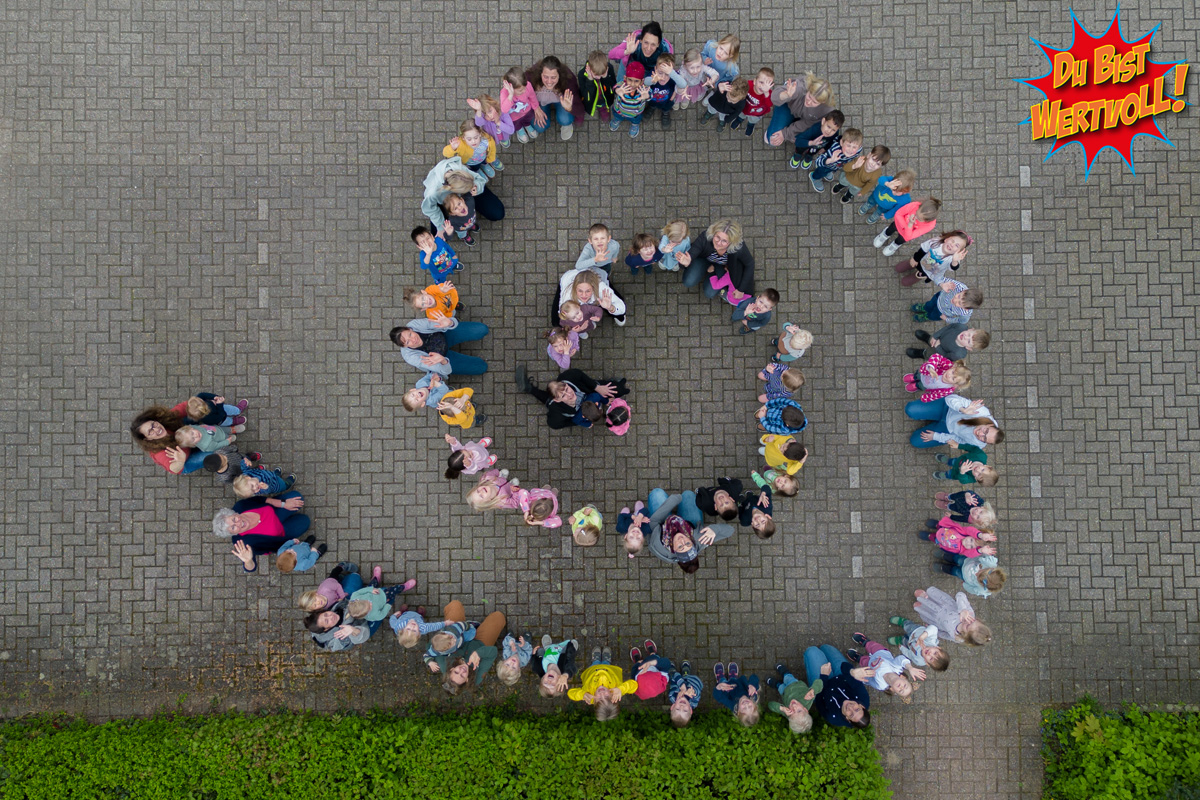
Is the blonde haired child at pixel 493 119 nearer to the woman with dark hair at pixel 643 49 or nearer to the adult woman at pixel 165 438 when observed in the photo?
the woman with dark hair at pixel 643 49

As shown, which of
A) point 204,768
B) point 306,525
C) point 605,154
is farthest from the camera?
point 605,154

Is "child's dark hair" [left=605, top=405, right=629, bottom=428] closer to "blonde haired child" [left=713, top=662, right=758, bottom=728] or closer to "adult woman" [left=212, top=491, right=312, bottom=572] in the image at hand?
"blonde haired child" [left=713, top=662, right=758, bottom=728]

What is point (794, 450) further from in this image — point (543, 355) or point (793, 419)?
point (543, 355)

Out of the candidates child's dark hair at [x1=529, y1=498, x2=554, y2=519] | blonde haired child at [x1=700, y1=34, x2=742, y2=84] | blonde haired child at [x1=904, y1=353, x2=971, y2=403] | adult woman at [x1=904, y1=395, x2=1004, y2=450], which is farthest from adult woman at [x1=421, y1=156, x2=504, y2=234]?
adult woman at [x1=904, y1=395, x2=1004, y2=450]

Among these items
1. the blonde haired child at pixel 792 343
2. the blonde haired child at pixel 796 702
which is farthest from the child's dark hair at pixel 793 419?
the blonde haired child at pixel 796 702

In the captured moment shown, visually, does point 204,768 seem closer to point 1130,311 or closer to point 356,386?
point 356,386

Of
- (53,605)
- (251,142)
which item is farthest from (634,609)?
(251,142)
